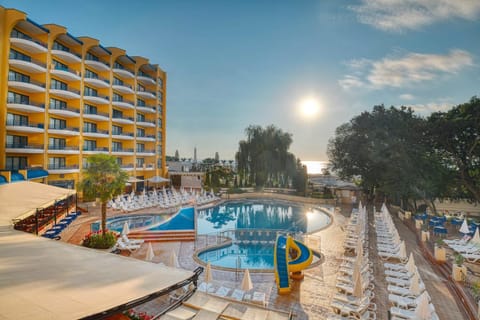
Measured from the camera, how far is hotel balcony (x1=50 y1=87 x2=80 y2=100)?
24.9 metres

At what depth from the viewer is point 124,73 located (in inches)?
1281

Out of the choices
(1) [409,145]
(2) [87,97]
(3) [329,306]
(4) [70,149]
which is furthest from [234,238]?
(2) [87,97]

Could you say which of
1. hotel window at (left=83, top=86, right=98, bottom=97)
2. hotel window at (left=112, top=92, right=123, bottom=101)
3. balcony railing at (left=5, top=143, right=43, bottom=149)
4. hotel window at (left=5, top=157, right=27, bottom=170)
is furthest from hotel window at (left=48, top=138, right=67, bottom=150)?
hotel window at (left=112, top=92, right=123, bottom=101)

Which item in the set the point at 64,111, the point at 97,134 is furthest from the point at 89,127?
the point at 64,111

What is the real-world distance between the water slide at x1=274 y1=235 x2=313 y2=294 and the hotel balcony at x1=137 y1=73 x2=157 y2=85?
33660 mm

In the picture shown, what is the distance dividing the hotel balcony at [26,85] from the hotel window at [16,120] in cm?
249

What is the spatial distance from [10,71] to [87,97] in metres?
6.83

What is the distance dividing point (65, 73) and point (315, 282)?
29671mm

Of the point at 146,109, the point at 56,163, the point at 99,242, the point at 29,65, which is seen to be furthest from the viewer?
the point at 146,109

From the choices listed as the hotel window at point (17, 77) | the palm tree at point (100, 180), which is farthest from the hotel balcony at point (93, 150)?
the palm tree at point (100, 180)

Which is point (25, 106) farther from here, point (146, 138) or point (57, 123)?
point (146, 138)

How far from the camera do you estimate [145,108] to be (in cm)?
3569

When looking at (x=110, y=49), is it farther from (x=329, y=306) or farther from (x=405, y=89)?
(x=329, y=306)

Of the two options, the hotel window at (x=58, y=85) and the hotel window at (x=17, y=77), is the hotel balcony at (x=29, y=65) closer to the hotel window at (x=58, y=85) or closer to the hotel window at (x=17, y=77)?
the hotel window at (x=17, y=77)
